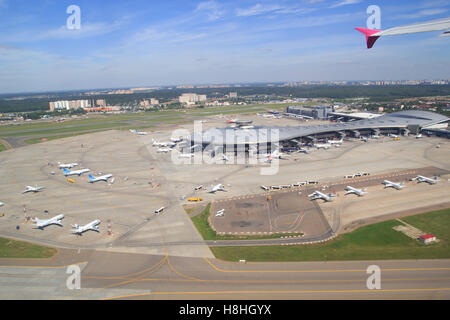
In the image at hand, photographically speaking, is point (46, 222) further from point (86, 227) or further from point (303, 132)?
point (303, 132)

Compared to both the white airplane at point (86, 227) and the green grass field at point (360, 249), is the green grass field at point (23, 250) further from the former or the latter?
the green grass field at point (360, 249)

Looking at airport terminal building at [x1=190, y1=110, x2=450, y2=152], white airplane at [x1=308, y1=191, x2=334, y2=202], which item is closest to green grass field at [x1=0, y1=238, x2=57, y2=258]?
white airplane at [x1=308, y1=191, x2=334, y2=202]

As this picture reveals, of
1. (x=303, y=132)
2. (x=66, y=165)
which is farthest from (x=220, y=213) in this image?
(x=303, y=132)

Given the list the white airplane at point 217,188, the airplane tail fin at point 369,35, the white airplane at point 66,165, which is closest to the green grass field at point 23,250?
the white airplane at point 217,188

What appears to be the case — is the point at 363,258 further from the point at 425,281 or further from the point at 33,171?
the point at 33,171

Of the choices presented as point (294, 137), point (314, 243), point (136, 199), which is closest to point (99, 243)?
point (136, 199)
